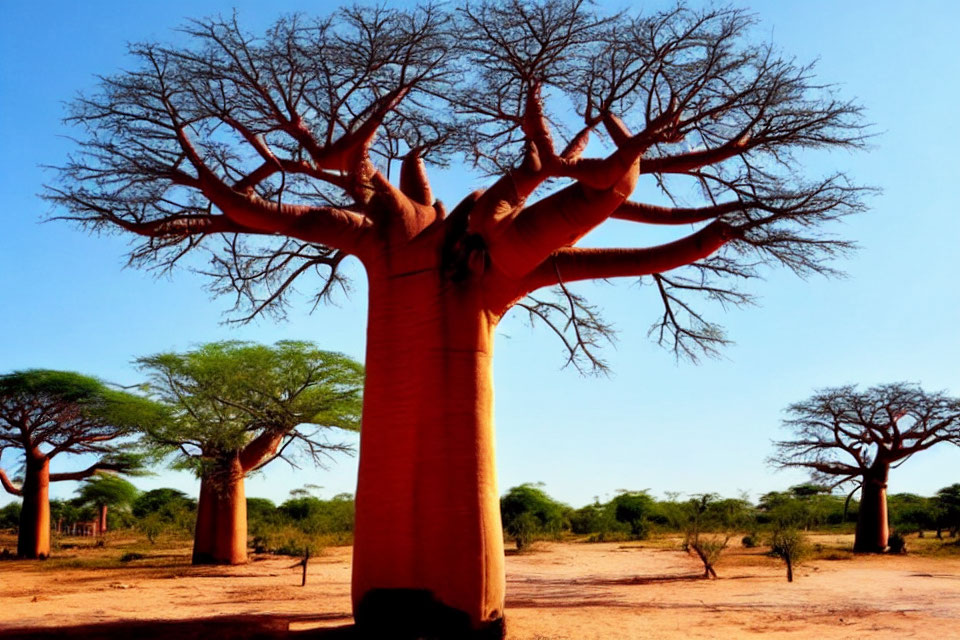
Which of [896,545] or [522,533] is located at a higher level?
[522,533]

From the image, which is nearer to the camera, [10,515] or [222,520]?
[222,520]

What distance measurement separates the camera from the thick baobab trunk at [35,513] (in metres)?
18.8

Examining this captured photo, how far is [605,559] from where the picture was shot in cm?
1714

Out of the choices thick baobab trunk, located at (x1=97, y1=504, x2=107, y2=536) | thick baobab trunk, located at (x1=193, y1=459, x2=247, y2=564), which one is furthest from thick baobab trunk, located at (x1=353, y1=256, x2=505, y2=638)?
thick baobab trunk, located at (x1=97, y1=504, x2=107, y2=536)

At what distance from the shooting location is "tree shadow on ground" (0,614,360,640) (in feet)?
21.8

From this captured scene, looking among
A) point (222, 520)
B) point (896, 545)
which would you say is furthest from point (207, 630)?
point (896, 545)

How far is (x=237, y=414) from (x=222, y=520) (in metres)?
1.87

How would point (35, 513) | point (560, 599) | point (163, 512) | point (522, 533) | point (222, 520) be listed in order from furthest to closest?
point (163, 512), point (522, 533), point (35, 513), point (222, 520), point (560, 599)

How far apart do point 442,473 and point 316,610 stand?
2.97m

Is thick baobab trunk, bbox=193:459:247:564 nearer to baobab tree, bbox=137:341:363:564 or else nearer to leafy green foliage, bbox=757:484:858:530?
baobab tree, bbox=137:341:363:564

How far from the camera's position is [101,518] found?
3250 cm

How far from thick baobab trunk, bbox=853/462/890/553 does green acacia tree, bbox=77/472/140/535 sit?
23.9m

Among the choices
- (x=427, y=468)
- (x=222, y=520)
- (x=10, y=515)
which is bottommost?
(x=10, y=515)

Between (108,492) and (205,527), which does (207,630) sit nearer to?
(205,527)
